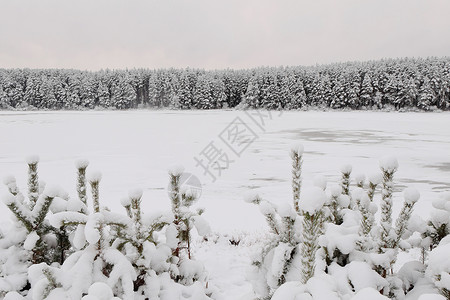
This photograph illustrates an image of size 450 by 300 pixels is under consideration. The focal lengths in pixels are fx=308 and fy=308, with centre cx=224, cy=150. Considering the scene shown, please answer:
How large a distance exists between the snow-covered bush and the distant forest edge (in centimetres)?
7874

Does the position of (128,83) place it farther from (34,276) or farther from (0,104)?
(34,276)

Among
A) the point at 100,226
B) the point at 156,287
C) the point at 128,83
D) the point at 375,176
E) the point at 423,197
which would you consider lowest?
the point at 423,197

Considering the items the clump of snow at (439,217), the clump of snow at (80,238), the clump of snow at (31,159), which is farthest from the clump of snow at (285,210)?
the clump of snow at (31,159)

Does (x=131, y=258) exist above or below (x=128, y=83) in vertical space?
below

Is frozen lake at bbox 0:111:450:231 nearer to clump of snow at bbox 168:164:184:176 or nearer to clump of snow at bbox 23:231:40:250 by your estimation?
clump of snow at bbox 168:164:184:176

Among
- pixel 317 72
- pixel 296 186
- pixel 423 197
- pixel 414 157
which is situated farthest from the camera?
pixel 317 72

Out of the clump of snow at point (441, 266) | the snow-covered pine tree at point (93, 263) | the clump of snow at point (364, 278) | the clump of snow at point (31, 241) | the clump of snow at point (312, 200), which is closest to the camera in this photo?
the clump of snow at point (441, 266)

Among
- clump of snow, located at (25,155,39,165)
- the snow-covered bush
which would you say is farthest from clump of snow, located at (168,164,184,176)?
clump of snow, located at (25,155,39,165)

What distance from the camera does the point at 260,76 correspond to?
88500 millimetres

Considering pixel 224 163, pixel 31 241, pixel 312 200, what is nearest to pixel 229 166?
pixel 224 163

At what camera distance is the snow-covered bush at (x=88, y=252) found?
158cm

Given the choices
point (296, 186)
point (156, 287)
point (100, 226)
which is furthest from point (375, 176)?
point (100, 226)

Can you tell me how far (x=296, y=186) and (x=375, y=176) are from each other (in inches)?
21.7

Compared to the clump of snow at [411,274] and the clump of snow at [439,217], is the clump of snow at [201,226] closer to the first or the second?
the clump of snow at [411,274]
